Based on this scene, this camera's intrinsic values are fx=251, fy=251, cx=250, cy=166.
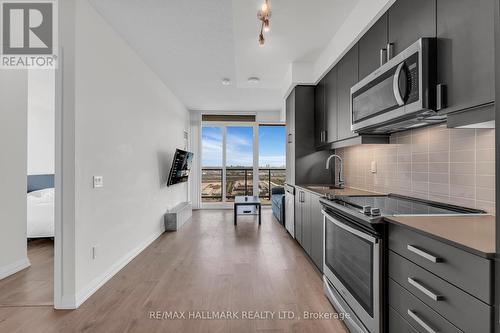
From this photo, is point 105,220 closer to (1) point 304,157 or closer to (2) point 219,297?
(2) point 219,297

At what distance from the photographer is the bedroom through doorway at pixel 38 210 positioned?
2357 mm

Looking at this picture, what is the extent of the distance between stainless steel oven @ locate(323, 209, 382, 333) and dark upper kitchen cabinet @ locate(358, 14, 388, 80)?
1.28 meters

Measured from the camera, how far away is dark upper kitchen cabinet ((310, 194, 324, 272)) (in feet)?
8.52

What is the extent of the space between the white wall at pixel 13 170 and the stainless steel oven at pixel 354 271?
11.1 ft

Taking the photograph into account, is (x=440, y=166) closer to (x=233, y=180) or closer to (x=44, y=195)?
(x=44, y=195)

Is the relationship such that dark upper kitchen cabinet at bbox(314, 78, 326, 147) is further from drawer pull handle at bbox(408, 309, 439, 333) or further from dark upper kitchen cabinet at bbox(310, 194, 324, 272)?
drawer pull handle at bbox(408, 309, 439, 333)

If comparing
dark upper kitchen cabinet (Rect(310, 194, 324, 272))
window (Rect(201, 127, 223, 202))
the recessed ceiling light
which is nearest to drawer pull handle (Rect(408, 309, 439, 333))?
dark upper kitchen cabinet (Rect(310, 194, 324, 272))

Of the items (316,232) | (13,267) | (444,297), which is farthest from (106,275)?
(444,297)

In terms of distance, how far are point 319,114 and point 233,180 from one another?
3943 millimetres

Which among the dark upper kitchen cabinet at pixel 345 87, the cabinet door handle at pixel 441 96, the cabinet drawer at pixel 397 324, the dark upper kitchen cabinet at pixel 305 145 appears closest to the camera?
the cabinet drawer at pixel 397 324

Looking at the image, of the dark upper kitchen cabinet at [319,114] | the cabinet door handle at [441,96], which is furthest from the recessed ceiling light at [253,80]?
the cabinet door handle at [441,96]

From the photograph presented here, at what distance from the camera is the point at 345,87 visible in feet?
8.84

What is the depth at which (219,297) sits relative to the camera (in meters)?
2.26

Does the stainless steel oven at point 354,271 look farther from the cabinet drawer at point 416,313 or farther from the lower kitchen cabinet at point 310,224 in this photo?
the lower kitchen cabinet at point 310,224
